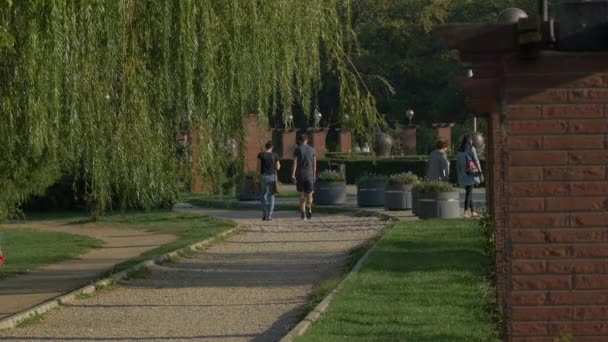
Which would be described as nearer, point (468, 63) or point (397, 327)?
point (468, 63)

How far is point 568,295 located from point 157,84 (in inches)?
224

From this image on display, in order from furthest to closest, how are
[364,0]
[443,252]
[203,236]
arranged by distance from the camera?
[364,0]
[203,236]
[443,252]

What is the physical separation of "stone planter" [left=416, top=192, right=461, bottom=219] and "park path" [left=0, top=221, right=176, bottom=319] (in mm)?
4944

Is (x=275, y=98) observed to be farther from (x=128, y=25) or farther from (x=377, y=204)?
(x=377, y=204)

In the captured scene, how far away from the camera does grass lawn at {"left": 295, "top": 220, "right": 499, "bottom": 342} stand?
10.9m

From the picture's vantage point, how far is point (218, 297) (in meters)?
15.3

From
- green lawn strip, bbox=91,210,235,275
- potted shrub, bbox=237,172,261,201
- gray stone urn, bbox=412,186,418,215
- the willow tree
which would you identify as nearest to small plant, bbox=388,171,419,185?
gray stone urn, bbox=412,186,418,215

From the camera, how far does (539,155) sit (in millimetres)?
6344

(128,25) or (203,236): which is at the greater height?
(128,25)

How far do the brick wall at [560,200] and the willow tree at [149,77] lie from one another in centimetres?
462

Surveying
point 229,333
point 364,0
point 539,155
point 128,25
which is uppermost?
point 364,0

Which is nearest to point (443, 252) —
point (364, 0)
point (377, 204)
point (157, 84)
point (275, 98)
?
point (275, 98)

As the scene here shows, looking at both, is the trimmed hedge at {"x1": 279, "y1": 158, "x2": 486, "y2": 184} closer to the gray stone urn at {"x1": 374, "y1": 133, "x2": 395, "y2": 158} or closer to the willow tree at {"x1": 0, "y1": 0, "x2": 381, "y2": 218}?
the gray stone urn at {"x1": 374, "y1": 133, "x2": 395, "y2": 158}

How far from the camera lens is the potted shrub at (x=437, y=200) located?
987 inches
